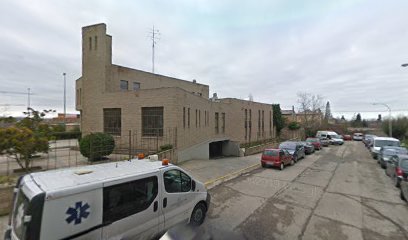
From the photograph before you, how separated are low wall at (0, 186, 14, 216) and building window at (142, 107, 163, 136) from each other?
10187mm

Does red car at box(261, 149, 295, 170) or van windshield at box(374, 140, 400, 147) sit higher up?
van windshield at box(374, 140, 400, 147)

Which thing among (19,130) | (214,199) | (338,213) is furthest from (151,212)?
(19,130)

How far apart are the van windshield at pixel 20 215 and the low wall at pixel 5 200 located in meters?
3.86

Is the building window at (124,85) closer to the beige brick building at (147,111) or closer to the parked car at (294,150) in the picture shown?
the beige brick building at (147,111)

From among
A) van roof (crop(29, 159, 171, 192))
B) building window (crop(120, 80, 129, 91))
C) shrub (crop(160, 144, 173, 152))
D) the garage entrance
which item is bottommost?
the garage entrance

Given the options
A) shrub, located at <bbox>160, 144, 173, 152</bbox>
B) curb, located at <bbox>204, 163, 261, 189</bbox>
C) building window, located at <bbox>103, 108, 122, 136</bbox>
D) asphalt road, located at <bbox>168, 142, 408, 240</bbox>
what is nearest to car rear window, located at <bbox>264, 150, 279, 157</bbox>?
curb, located at <bbox>204, 163, 261, 189</bbox>

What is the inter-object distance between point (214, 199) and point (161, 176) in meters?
4.18

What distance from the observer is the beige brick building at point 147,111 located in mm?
16438

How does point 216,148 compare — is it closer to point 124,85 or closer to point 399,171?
point 124,85

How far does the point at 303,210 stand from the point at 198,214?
12.7 feet

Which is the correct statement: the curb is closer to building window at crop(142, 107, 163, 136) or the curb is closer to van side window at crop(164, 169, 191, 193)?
van side window at crop(164, 169, 191, 193)

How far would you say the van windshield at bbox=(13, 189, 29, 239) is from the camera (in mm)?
3261

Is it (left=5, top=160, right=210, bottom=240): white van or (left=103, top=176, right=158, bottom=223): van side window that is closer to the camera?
(left=5, top=160, right=210, bottom=240): white van

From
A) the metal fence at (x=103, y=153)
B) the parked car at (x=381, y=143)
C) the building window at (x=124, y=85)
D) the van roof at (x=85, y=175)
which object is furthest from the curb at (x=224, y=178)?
the building window at (x=124, y=85)
